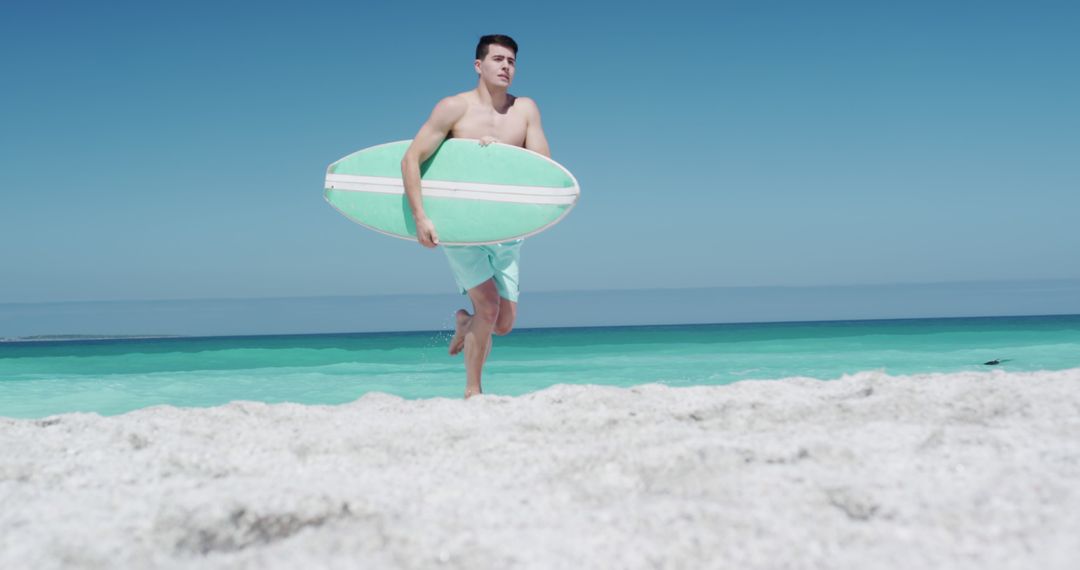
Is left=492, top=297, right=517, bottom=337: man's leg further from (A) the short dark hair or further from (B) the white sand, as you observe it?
(B) the white sand

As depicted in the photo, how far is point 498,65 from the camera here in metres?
3.52

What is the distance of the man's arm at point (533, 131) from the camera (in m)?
3.81

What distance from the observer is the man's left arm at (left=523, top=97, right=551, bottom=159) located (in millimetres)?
3810

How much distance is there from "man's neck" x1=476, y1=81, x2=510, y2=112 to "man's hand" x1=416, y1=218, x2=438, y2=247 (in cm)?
62

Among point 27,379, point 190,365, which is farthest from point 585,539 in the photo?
point 190,365

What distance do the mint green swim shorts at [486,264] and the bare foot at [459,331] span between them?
6.5 inches

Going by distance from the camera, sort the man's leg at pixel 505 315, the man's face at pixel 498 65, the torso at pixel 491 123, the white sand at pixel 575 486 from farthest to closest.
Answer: the man's leg at pixel 505 315, the torso at pixel 491 123, the man's face at pixel 498 65, the white sand at pixel 575 486

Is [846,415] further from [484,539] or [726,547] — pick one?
[484,539]

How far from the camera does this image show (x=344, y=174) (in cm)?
395

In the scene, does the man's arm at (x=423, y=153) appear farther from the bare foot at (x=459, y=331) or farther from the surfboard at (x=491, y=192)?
the bare foot at (x=459, y=331)

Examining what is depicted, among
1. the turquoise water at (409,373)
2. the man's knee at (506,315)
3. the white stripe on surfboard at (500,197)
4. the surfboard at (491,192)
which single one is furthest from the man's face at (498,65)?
the turquoise water at (409,373)

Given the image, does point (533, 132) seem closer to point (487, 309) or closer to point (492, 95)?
point (492, 95)

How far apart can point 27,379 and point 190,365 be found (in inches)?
115

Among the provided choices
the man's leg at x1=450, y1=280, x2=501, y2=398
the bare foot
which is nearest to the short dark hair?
the man's leg at x1=450, y1=280, x2=501, y2=398
